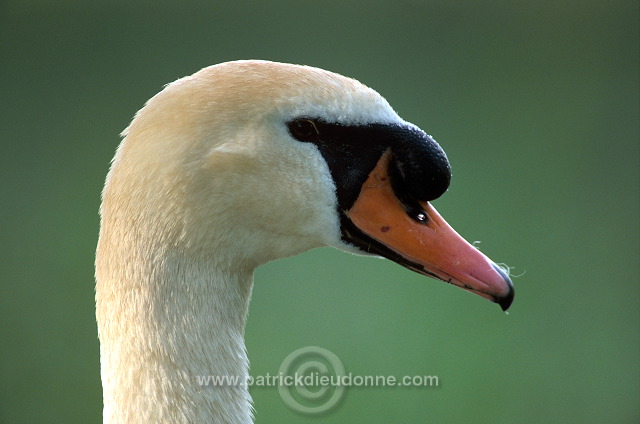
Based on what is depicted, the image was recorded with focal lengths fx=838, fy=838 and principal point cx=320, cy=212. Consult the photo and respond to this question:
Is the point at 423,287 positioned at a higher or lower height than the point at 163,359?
lower

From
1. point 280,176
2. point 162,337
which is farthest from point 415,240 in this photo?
point 162,337

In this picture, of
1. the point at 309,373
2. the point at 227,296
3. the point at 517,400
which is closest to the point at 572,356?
the point at 517,400

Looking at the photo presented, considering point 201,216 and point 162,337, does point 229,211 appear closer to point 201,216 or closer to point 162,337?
point 201,216

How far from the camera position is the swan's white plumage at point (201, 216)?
44.2 inches

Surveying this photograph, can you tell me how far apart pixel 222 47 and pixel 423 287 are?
5.63 ft

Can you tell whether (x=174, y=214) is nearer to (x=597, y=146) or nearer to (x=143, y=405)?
(x=143, y=405)

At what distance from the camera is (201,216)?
1139 mm

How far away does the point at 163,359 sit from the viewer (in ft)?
3.82

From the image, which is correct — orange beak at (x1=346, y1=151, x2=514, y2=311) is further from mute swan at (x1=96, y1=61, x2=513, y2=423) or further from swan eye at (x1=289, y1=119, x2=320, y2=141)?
swan eye at (x1=289, y1=119, x2=320, y2=141)

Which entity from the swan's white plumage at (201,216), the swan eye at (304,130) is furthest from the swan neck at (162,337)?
the swan eye at (304,130)

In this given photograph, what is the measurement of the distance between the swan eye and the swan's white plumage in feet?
0.03

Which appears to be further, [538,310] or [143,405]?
[538,310]

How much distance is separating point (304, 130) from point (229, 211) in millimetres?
152

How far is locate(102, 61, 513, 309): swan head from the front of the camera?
112 cm
